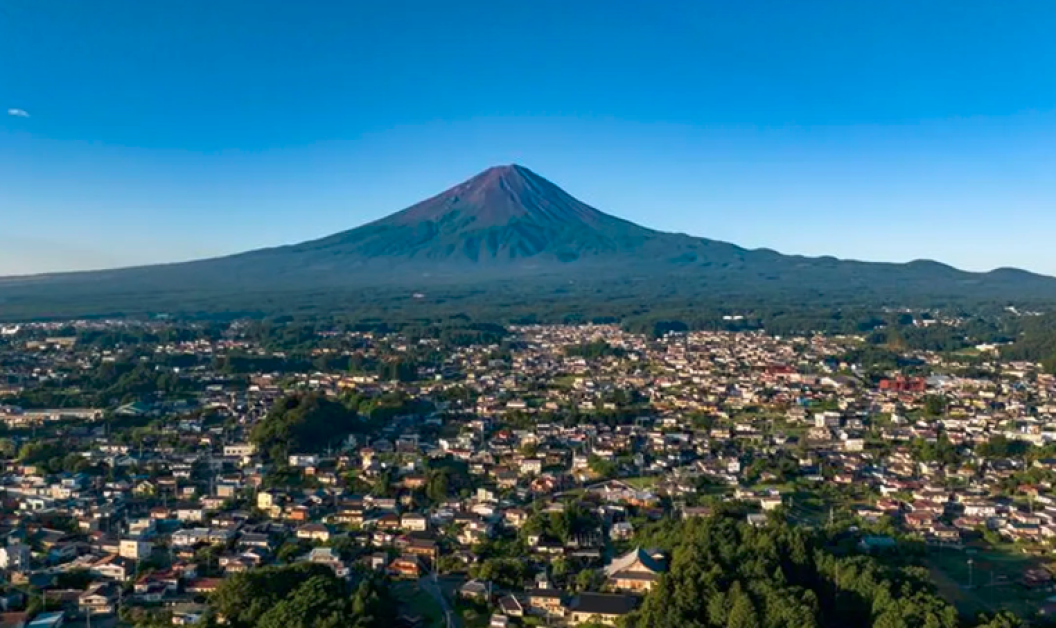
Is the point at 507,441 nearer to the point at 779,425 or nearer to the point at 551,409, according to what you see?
the point at 551,409

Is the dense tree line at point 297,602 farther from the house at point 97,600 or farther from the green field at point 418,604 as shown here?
the house at point 97,600

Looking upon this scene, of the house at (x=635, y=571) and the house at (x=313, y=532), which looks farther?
the house at (x=313, y=532)

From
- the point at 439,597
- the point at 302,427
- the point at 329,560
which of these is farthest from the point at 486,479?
the point at 439,597

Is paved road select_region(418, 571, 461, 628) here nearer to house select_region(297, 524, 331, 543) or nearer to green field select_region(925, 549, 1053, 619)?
house select_region(297, 524, 331, 543)

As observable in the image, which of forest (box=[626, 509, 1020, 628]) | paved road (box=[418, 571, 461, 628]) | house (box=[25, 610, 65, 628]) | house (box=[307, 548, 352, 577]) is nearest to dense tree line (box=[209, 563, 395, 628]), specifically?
paved road (box=[418, 571, 461, 628])

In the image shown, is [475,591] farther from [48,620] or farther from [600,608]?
[48,620]

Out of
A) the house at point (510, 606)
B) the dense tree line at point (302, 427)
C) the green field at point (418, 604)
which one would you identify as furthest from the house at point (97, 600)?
the dense tree line at point (302, 427)

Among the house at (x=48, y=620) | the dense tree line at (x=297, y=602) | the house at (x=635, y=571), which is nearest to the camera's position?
the dense tree line at (x=297, y=602)
